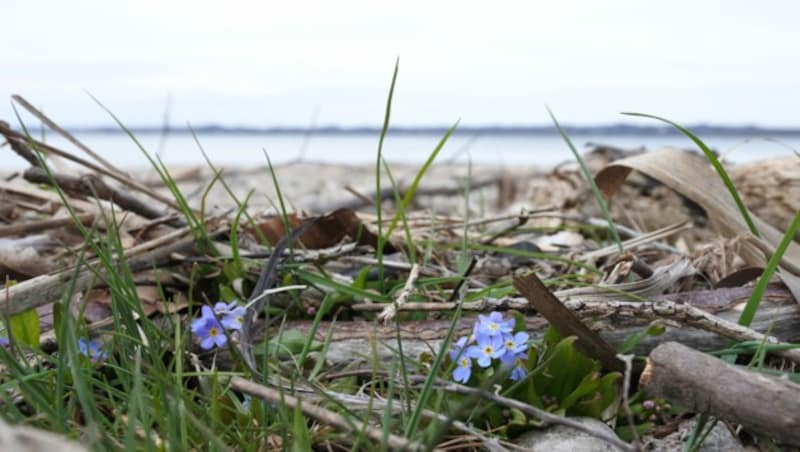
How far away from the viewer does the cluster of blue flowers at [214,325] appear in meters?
1.58

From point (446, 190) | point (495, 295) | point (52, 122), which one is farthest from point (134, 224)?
point (446, 190)

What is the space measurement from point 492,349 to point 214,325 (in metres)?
0.54

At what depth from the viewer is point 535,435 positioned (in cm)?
143

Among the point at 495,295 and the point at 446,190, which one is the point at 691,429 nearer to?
the point at 495,295

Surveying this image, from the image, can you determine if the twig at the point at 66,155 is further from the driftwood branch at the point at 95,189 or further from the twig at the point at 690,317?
the twig at the point at 690,317

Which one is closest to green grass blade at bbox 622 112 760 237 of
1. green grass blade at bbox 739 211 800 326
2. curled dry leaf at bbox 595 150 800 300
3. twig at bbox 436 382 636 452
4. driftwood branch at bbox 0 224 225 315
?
curled dry leaf at bbox 595 150 800 300

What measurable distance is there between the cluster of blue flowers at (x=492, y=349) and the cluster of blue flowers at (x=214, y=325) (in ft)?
1.43

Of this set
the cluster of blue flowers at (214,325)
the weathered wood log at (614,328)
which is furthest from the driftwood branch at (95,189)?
the weathered wood log at (614,328)

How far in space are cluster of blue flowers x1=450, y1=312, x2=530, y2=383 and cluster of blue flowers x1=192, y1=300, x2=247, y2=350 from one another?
0.44m

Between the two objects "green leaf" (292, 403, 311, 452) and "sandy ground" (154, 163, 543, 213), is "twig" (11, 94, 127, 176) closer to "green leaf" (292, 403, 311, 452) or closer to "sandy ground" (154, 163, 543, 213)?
"green leaf" (292, 403, 311, 452)

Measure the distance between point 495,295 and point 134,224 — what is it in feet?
4.01

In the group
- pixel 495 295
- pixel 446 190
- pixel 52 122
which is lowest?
pixel 446 190

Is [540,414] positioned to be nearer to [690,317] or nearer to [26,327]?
[690,317]

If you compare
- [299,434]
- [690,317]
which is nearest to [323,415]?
[299,434]
